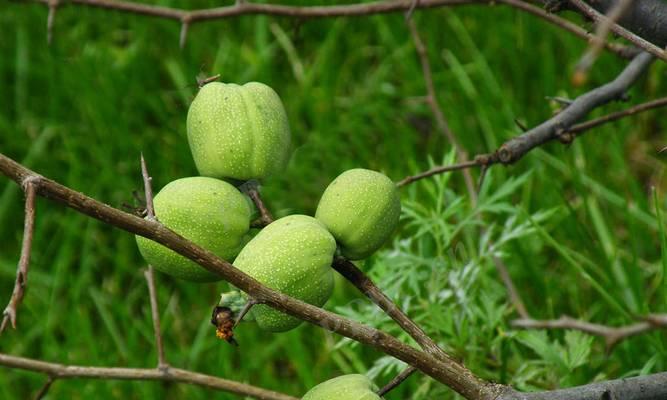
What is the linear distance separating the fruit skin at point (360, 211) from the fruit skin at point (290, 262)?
54 mm

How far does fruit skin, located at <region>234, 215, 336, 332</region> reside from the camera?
4.69ft

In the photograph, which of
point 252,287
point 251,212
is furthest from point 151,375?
point 252,287

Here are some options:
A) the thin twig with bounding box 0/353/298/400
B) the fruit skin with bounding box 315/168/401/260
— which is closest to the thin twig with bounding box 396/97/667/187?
the fruit skin with bounding box 315/168/401/260

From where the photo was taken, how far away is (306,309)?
1.31 metres

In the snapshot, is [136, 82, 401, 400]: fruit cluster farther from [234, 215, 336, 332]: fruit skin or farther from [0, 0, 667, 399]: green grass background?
[0, 0, 667, 399]: green grass background

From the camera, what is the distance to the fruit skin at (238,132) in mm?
1590

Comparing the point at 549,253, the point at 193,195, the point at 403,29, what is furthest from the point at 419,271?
the point at 403,29

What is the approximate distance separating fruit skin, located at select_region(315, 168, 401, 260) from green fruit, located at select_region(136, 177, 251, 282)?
140mm

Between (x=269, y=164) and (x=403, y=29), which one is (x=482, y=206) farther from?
(x=403, y=29)

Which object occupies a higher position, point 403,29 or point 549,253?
point 403,29

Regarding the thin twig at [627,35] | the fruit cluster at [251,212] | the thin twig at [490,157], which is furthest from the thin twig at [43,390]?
the thin twig at [627,35]

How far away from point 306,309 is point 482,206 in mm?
1248

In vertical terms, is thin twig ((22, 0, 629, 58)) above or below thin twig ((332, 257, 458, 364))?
above

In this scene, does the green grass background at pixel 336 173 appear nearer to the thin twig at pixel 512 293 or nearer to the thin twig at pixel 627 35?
the thin twig at pixel 512 293
